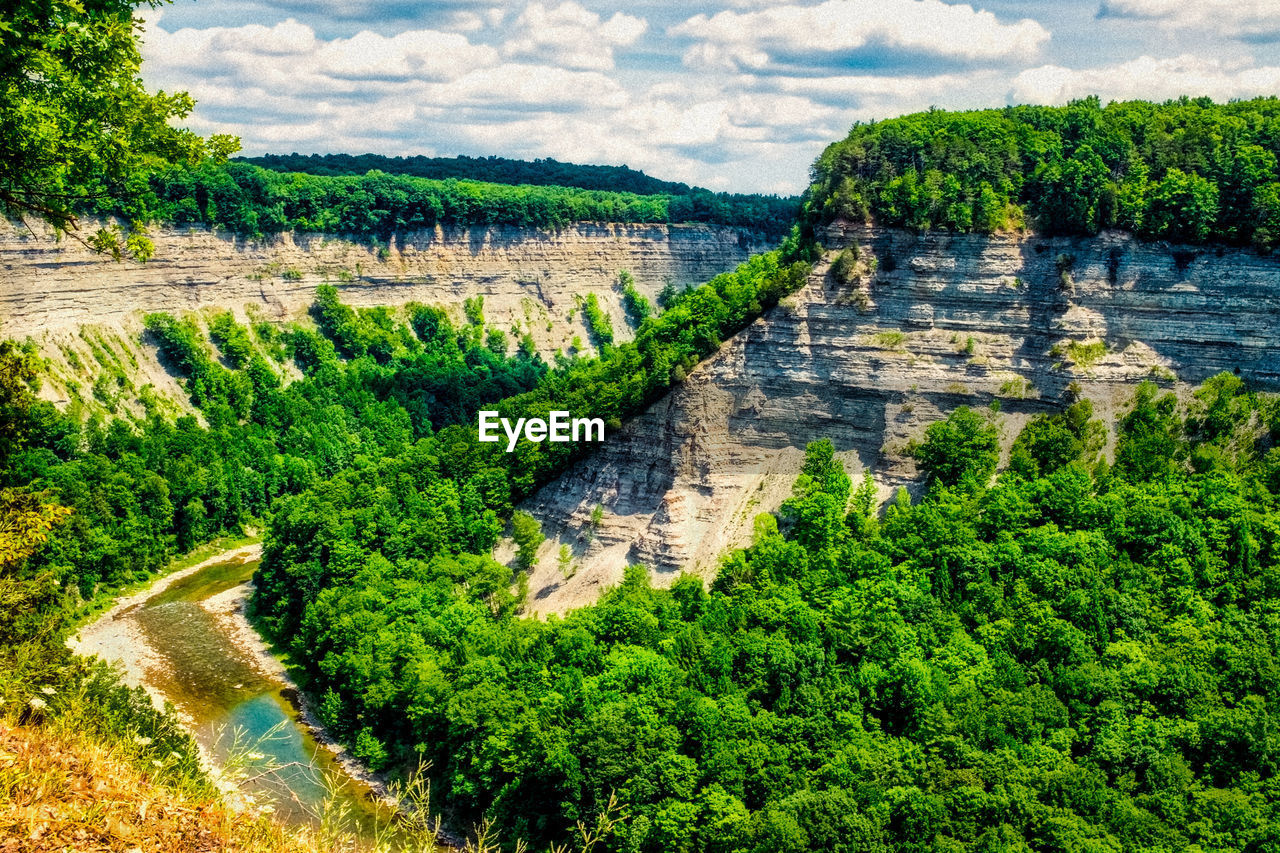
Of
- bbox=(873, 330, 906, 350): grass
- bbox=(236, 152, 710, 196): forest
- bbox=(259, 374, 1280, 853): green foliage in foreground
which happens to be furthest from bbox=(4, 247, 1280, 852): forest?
bbox=(236, 152, 710, 196): forest

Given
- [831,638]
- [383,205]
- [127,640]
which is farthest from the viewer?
[383,205]

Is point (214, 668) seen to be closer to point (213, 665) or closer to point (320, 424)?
point (213, 665)

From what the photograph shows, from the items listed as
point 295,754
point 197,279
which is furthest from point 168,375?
point 295,754

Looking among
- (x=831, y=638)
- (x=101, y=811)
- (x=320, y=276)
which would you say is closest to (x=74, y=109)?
(x=101, y=811)

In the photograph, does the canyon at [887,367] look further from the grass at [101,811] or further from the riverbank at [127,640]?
the grass at [101,811]

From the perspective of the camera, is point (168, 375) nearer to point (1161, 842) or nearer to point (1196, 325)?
point (1196, 325)

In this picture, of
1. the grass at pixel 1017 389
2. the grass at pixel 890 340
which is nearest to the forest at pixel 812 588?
A: the grass at pixel 1017 389
